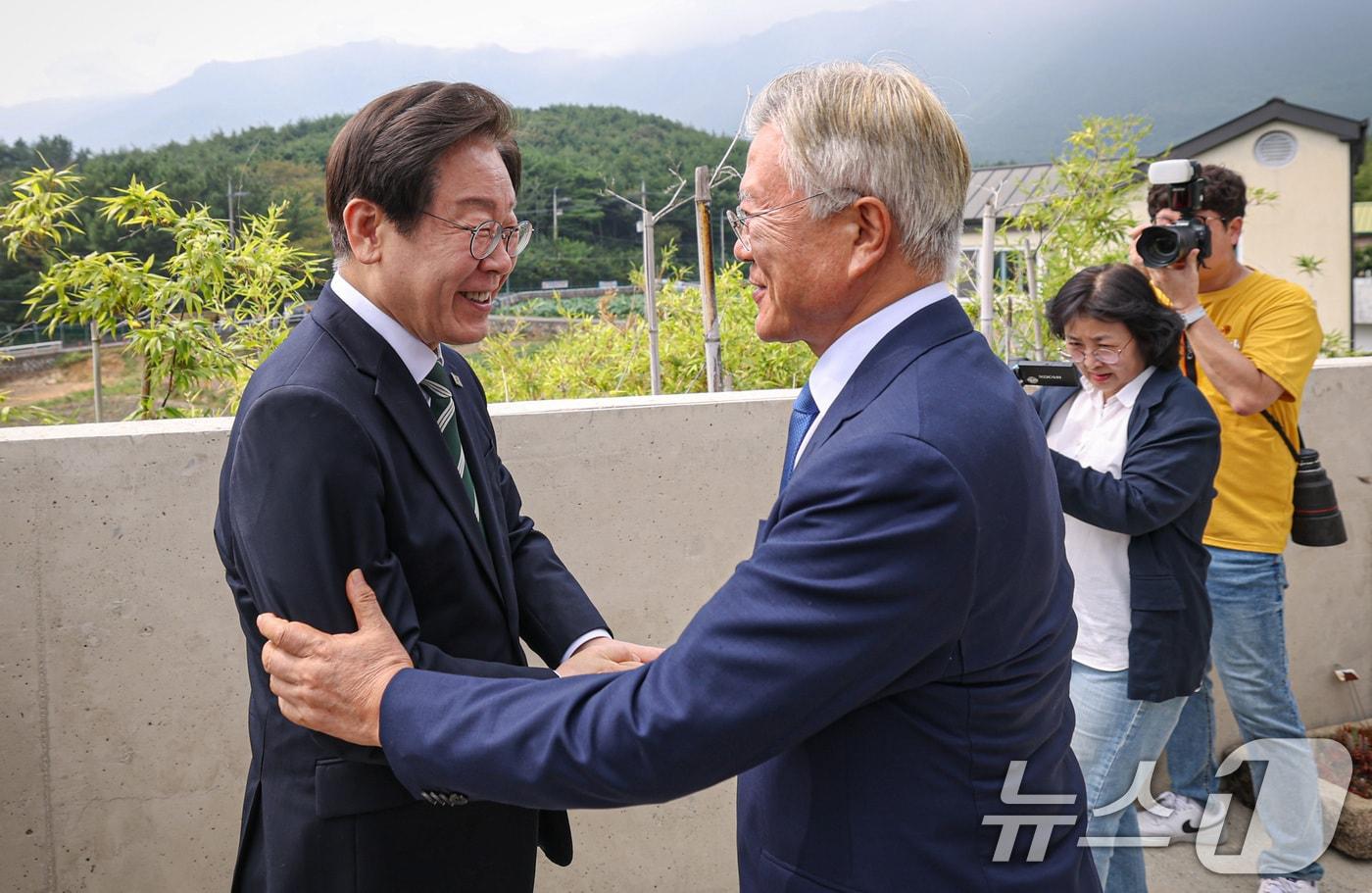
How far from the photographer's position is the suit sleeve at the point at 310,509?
3.91 feet

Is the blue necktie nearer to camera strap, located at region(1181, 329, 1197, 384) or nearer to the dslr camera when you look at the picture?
the dslr camera

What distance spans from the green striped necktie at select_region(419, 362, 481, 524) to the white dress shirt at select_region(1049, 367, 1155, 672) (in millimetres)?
1441

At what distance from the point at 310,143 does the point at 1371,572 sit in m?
5.63

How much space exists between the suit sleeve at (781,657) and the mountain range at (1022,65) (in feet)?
155

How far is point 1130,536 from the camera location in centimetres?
234

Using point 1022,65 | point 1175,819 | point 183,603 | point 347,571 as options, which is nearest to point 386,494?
point 347,571

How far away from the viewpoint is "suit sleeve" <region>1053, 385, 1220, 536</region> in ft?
7.35

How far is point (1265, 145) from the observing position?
2464 centimetres

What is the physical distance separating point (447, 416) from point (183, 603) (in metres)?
1.28

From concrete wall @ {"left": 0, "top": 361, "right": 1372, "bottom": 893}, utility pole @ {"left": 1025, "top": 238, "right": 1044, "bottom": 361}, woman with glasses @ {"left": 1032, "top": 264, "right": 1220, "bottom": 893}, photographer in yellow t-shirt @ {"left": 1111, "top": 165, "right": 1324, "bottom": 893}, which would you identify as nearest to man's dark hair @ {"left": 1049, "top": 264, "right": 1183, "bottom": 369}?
woman with glasses @ {"left": 1032, "top": 264, "right": 1220, "bottom": 893}

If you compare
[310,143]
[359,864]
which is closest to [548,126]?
[310,143]

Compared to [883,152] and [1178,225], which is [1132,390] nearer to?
[1178,225]

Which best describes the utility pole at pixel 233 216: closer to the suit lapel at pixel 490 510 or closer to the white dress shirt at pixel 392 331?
the suit lapel at pixel 490 510

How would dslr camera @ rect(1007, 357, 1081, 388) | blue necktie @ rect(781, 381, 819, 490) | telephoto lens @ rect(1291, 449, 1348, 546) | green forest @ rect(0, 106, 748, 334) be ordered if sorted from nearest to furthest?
blue necktie @ rect(781, 381, 819, 490) < dslr camera @ rect(1007, 357, 1081, 388) < telephoto lens @ rect(1291, 449, 1348, 546) < green forest @ rect(0, 106, 748, 334)
